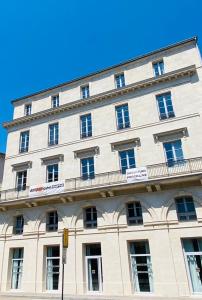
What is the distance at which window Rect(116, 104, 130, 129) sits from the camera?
61.8ft

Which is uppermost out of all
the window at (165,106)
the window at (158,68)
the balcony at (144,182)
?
the window at (158,68)

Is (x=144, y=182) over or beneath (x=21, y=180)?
beneath

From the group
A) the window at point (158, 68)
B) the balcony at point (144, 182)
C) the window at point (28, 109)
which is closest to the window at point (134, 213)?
the balcony at point (144, 182)

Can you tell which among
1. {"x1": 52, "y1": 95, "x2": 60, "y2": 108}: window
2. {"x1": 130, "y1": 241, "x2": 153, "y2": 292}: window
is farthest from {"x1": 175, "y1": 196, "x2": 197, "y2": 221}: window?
{"x1": 52, "y1": 95, "x2": 60, "y2": 108}: window

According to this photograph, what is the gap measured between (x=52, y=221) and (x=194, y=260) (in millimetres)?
9898

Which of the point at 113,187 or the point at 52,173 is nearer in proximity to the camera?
the point at 113,187

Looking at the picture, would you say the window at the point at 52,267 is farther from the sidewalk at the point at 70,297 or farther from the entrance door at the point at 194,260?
the entrance door at the point at 194,260

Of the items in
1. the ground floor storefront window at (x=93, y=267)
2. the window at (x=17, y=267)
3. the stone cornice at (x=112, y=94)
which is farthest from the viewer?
the window at (x=17, y=267)

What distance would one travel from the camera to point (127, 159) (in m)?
17.6

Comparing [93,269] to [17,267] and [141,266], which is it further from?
[17,267]

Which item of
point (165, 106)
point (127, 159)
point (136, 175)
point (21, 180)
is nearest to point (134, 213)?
point (136, 175)

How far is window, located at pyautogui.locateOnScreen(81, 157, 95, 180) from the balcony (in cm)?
56

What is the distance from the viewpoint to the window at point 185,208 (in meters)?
14.5

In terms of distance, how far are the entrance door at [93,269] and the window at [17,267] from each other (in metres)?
5.41
